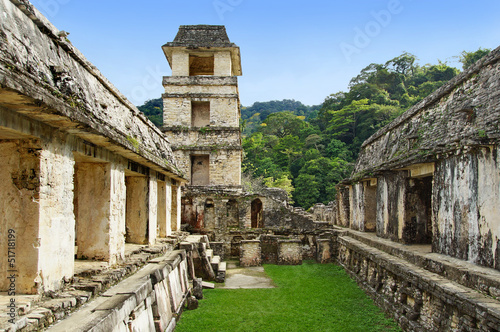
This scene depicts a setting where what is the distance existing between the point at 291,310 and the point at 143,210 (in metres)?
3.51

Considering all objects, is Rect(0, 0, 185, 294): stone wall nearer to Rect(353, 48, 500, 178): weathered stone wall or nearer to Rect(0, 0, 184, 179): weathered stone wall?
Rect(0, 0, 184, 179): weathered stone wall

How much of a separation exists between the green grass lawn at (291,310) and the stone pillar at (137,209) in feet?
5.87

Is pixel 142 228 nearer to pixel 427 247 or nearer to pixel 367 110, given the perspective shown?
pixel 427 247

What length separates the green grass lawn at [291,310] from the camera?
6.64m

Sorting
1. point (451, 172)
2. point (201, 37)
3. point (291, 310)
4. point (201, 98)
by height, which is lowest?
point (291, 310)

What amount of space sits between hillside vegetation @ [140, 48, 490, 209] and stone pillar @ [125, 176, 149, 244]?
22069mm

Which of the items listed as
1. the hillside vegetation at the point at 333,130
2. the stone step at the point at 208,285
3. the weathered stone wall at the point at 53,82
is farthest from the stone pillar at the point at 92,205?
the hillside vegetation at the point at 333,130

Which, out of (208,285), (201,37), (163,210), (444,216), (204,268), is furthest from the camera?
(201,37)

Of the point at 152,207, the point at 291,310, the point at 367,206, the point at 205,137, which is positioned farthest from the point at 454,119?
the point at 205,137

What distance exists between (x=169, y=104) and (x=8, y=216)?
583 inches

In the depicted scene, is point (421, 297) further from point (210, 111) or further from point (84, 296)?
point (210, 111)

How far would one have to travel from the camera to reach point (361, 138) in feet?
115

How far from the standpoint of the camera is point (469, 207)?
20.2 ft

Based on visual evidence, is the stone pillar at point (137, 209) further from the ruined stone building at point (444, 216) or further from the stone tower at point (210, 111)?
the stone tower at point (210, 111)
